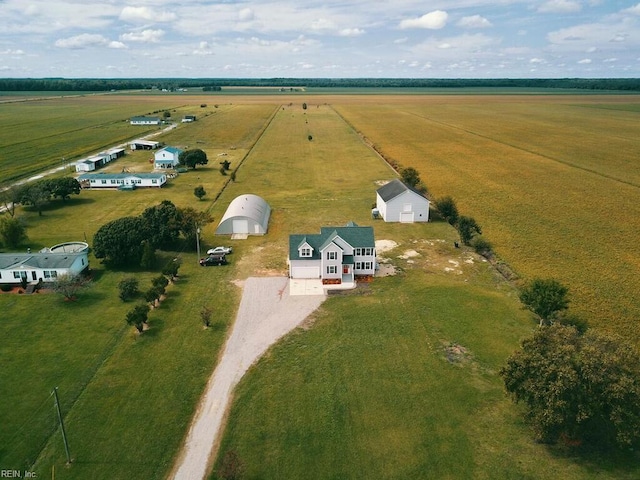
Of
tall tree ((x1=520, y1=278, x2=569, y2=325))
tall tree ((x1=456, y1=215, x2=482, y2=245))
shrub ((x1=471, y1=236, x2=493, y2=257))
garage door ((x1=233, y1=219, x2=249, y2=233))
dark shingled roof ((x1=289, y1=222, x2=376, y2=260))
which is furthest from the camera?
garage door ((x1=233, y1=219, x2=249, y2=233))

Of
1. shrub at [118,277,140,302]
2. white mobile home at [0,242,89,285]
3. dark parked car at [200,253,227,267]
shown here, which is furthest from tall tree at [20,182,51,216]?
shrub at [118,277,140,302]

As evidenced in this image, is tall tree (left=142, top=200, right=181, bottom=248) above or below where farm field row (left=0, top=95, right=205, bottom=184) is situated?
below

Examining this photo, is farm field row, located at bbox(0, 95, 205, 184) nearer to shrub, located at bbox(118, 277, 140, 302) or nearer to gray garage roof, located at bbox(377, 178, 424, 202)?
shrub, located at bbox(118, 277, 140, 302)

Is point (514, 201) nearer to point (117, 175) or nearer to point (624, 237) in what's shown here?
point (624, 237)

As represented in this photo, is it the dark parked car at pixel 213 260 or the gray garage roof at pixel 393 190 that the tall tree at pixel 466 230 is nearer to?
the gray garage roof at pixel 393 190

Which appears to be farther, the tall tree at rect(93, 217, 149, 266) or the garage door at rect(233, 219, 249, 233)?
the garage door at rect(233, 219, 249, 233)

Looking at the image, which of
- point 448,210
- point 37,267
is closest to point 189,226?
point 37,267
